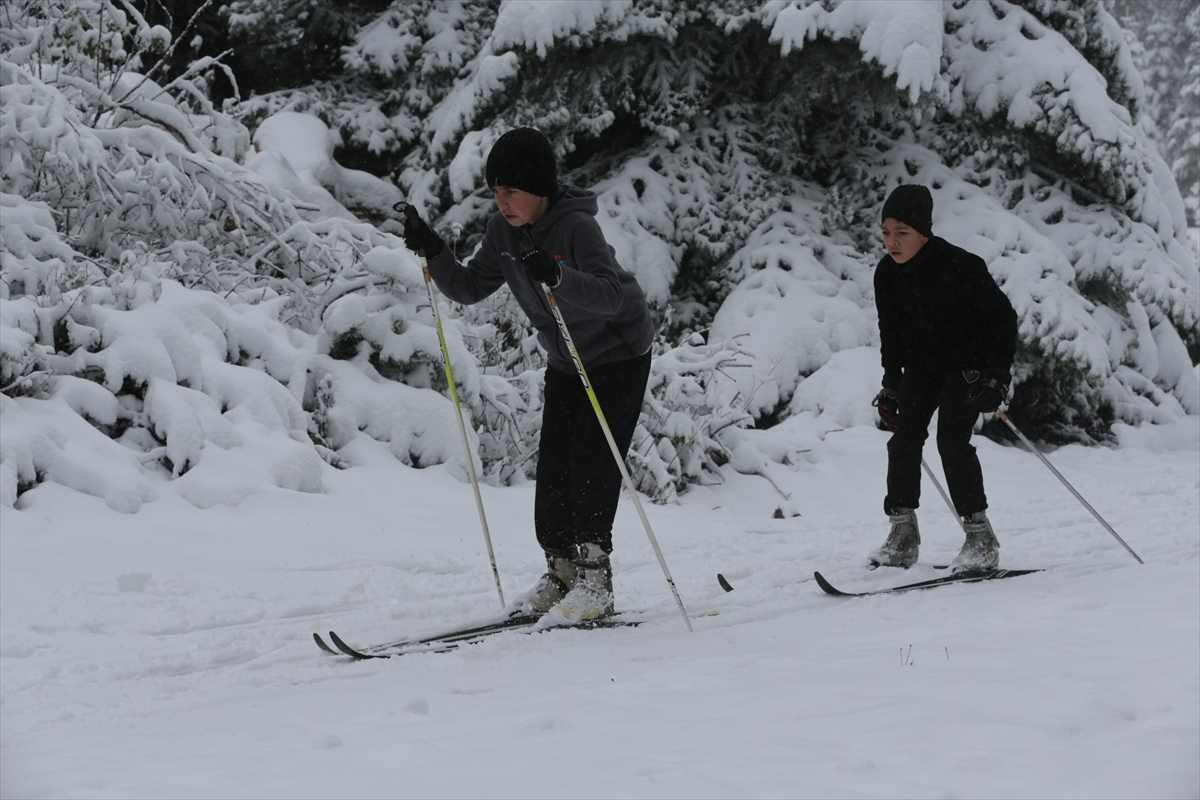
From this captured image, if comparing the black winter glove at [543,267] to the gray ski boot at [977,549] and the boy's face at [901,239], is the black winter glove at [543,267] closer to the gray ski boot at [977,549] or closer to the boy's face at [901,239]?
the boy's face at [901,239]

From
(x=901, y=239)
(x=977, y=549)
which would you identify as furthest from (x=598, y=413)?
(x=977, y=549)

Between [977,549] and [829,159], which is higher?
[829,159]

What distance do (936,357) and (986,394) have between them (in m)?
0.34

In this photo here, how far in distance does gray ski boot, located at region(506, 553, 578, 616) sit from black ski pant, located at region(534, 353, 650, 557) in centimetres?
5

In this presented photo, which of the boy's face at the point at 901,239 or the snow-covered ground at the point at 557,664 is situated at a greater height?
the boy's face at the point at 901,239

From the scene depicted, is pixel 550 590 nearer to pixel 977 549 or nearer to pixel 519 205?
pixel 519 205

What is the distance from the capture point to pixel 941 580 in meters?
4.65

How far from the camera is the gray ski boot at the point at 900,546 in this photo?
5047 millimetres

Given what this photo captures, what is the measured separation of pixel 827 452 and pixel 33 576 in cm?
615

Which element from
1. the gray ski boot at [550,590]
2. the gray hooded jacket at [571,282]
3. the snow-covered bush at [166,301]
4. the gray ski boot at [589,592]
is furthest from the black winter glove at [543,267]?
the snow-covered bush at [166,301]

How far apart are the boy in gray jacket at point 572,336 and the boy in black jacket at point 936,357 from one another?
1.57m

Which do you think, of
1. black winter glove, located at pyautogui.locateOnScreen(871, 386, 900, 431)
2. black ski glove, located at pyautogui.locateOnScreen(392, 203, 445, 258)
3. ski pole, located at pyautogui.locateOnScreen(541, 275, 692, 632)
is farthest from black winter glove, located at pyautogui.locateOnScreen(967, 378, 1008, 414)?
black ski glove, located at pyautogui.locateOnScreen(392, 203, 445, 258)

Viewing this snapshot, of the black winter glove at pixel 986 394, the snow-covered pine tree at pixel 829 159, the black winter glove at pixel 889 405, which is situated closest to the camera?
the black winter glove at pixel 986 394

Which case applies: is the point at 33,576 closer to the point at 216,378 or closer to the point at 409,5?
the point at 216,378
